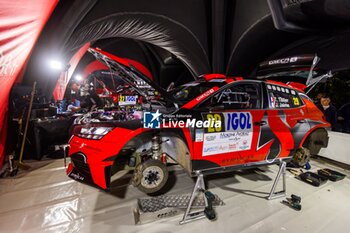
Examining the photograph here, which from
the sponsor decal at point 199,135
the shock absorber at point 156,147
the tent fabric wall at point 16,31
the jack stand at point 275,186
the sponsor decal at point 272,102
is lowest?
the jack stand at point 275,186

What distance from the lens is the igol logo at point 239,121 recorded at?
2322 millimetres

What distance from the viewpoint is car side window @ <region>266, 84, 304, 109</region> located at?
108 inches

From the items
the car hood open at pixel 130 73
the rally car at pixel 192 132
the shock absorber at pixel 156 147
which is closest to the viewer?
the rally car at pixel 192 132

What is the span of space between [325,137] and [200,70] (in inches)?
206

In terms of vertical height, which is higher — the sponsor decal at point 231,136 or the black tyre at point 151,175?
the sponsor decal at point 231,136

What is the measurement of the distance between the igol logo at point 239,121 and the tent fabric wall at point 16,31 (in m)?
3.00

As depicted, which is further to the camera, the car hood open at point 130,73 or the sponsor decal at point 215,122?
the sponsor decal at point 215,122

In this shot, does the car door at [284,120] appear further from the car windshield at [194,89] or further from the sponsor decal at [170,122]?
the sponsor decal at [170,122]

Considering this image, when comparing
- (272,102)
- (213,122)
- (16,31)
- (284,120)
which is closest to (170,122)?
(213,122)

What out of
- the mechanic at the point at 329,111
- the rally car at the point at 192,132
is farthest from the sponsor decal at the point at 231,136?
the mechanic at the point at 329,111

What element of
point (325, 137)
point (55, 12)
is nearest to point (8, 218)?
point (55, 12)

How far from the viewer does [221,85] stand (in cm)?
245

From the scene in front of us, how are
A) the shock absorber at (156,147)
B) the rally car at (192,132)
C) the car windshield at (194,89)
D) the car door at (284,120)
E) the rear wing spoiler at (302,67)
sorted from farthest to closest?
the rear wing spoiler at (302,67), the car door at (284,120), the car windshield at (194,89), the shock absorber at (156,147), the rally car at (192,132)

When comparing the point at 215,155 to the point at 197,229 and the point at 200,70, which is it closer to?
the point at 197,229
